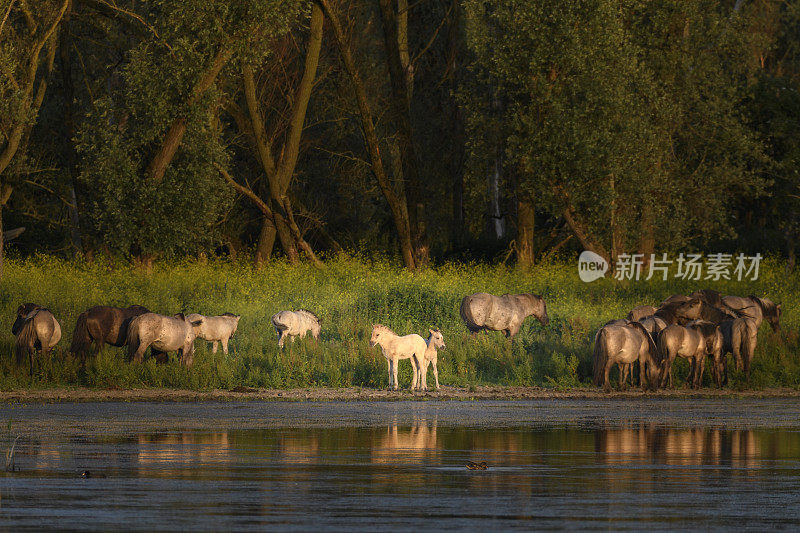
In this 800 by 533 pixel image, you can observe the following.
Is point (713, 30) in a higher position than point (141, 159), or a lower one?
higher

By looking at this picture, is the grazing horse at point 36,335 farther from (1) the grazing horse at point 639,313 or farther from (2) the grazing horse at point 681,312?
(2) the grazing horse at point 681,312

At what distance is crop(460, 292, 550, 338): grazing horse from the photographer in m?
28.2

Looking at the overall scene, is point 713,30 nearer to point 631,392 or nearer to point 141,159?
point 141,159

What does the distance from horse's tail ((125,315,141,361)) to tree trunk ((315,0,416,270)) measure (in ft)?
74.2

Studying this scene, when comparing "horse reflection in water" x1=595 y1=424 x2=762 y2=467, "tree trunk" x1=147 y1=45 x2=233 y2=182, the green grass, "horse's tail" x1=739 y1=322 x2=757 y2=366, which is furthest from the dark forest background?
"horse reflection in water" x1=595 y1=424 x2=762 y2=467

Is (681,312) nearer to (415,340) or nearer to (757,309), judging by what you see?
(757,309)

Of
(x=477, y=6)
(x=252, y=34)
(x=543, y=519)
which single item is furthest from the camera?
(x=477, y=6)

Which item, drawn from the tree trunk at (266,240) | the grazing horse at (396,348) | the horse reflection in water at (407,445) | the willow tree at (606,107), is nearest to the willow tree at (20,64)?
the tree trunk at (266,240)

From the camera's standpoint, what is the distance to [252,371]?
80.0 feet

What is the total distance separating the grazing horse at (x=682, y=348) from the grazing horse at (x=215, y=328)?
7399 millimetres

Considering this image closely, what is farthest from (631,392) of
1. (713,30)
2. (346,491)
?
(713,30)

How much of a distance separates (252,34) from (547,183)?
10.6 metres

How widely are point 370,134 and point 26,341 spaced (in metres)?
23.4

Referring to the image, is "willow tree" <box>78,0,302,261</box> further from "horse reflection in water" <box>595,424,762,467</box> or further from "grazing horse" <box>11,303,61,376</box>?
"horse reflection in water" <box>595,424,762,467</box>
